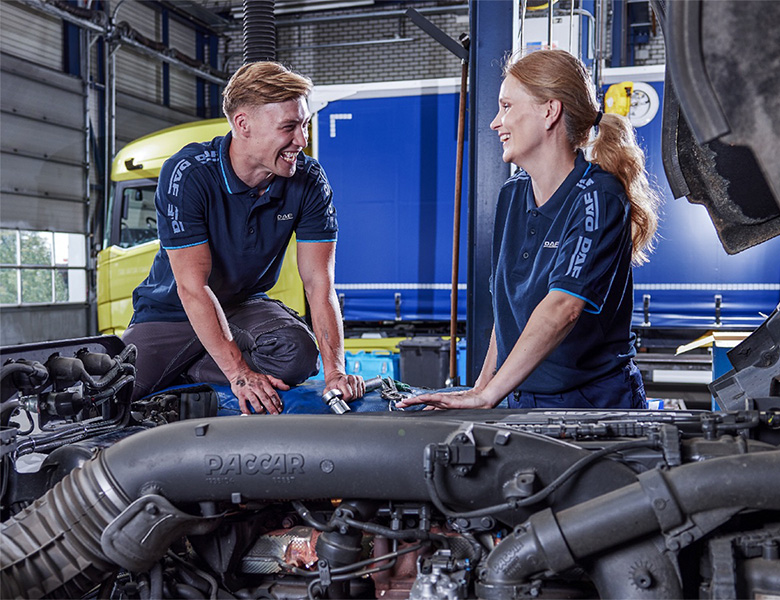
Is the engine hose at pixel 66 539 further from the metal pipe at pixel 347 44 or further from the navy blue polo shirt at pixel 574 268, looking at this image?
the metal pipe at pixel 347 44

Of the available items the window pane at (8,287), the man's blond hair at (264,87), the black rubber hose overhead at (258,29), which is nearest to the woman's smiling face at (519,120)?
the man's blond hair at (264,87)

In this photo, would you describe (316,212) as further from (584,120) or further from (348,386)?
(584,120)

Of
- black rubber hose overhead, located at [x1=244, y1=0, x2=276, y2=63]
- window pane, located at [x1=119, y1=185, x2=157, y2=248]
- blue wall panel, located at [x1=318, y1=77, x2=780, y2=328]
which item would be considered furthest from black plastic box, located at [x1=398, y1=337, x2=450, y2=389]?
black rubber hose overhead, located at [x1=244, y1=0, x2=276, y2=63]

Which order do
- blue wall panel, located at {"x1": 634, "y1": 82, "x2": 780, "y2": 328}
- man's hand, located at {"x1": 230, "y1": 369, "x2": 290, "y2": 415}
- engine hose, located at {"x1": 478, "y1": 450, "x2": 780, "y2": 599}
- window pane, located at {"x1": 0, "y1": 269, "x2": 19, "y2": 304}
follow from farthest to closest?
1. window pane, located at {"x1": 0, "y1": 269, "x2": 19, "y2": 304}
2. blue wall panel, located at {"x1": 634, "y1": 82, "x2": 780, "y2": 328}
3. man's hand, located at {"x1": 230, "y1": 369, "x2": 290, "y2": 415}
4. engine hose, located at {"x1": 478, "y1": 450, "x2": 780, "y2": 599}

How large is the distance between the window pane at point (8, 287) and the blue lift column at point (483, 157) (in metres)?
7.88

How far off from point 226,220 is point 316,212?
0.39m

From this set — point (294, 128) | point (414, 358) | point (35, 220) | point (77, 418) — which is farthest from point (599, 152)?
point (35, 220)

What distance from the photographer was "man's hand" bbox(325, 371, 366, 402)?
7.39 feet

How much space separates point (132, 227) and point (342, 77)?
9.34 m

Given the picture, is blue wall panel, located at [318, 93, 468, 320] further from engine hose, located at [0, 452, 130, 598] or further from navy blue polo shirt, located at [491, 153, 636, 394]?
engine hose, located at [0, 452, 130, 598]

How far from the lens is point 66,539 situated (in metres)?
1.55

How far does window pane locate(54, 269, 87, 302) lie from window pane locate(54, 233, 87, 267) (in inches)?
5.3

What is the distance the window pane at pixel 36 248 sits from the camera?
34.3ft

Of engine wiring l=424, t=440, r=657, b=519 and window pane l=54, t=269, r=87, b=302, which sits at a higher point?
window pane l=54, t=269, r=87, b=302
